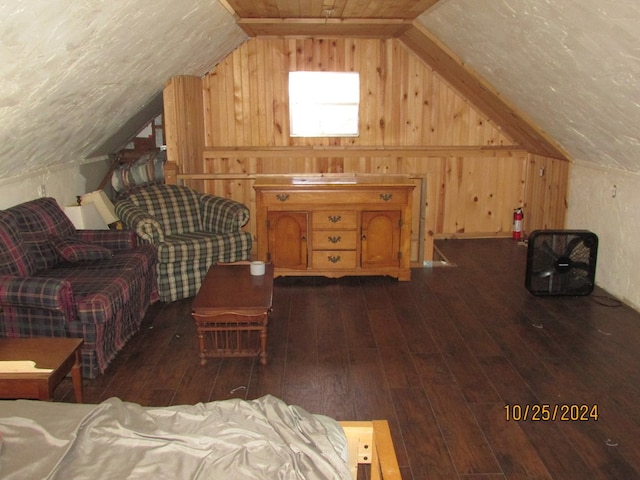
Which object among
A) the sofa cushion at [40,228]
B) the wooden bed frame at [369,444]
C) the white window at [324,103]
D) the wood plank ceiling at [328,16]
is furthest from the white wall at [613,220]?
the sofa cushion at [40,228]

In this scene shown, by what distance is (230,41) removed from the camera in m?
5.77

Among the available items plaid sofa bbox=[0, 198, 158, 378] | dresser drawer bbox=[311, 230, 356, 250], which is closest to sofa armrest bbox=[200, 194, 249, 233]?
dresser drawer bbox=[311, 230, 356, 250]

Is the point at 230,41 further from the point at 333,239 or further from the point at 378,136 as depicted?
the point at 333,239

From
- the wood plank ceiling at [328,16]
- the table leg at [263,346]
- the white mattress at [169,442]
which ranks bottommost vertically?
the table leg at [263,346]

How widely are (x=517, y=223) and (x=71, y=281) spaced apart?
4.71m

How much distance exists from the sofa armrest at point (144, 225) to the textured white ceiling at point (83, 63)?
719 mm

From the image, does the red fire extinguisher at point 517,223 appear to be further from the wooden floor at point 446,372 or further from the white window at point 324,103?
the white window at point 324,103

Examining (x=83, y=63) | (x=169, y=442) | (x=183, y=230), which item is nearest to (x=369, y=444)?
(x=169, y=442)

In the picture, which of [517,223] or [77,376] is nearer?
[77,376]

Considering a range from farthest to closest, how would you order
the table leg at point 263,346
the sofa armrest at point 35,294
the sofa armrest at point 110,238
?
1. the sofa armrest at point 110,238
2. the table leg at point 263,346
3. the sofa armrest at point 35,294

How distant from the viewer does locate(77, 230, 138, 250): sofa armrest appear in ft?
13.5

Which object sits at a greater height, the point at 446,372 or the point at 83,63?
the point at 83,63

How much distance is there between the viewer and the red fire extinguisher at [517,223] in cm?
634

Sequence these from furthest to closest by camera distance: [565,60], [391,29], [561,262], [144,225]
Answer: [391,29], [561,262], [144,225], [565,60]
